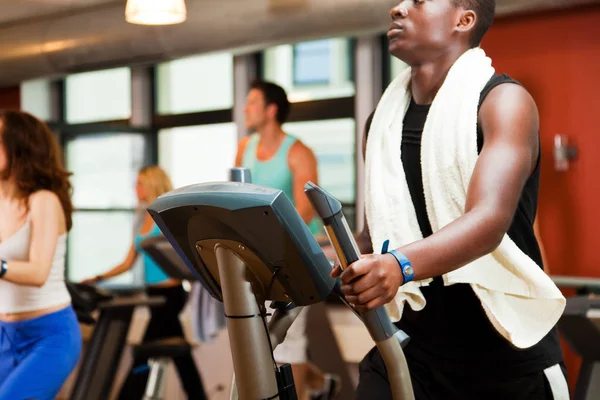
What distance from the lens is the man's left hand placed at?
1.15 meters

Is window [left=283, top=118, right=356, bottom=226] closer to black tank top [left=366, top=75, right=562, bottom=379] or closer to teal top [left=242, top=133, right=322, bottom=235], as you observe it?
teal top [left=242, top=133, right=322, bottom=235]

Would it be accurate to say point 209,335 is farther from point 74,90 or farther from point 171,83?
point 74,90

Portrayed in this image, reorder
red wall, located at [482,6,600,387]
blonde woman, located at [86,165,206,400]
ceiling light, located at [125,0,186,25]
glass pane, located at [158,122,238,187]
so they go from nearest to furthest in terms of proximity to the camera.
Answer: ceiling light, located at [125,0,186,25] → red wall, located at [482,6,600,387] → blonde woman, located at [86,165,206,400] → glass pane, located at [158,122,238,187]

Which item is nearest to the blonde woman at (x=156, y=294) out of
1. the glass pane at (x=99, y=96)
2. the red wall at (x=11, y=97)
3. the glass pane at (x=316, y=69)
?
the glass pane at (x=316, y=69)

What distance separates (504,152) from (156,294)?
3.67m

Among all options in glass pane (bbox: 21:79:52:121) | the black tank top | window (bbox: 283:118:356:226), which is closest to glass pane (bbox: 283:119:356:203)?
window (bbox: 283:118:356:226)

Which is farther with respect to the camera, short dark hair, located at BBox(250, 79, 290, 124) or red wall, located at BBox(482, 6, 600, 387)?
short dark hair, located at BBox(250, 79, 290, 124)

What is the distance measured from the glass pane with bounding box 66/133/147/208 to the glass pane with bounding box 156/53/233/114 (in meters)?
0.37

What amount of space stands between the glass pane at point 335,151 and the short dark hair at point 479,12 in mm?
3703

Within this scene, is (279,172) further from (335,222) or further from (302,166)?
(335,222)

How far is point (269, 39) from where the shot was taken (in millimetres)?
4527

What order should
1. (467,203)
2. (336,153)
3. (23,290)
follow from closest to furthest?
(467,203)
(23,290)
(336,153)

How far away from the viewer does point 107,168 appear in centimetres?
658

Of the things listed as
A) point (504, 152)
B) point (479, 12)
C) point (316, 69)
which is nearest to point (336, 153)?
point (316, 69)
